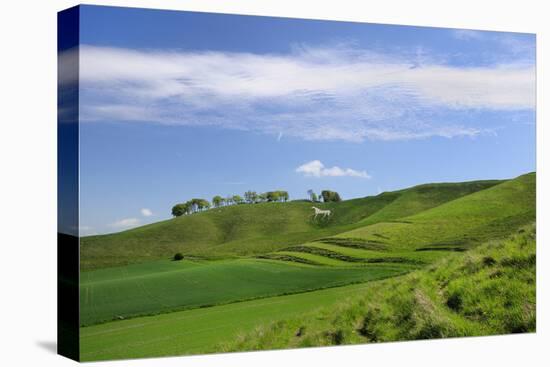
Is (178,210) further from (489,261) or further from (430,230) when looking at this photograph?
(489,261)

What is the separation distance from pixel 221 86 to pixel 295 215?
2518 millimetres

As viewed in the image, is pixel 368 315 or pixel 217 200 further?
pixel 368 315

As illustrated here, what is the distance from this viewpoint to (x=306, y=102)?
44.2 feet

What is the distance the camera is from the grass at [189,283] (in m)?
→ 12.1

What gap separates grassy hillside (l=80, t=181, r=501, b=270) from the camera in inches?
492

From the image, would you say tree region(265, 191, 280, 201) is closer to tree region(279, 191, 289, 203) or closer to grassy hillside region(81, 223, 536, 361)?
tree region(279, 191, 289, 203)

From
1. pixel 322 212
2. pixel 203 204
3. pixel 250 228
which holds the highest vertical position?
pixel 203 204

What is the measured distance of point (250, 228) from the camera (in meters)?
13.7

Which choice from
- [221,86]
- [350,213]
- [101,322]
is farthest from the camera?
[350,213]

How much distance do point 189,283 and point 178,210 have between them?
117cm

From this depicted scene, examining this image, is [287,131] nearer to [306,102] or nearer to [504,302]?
[306,102]

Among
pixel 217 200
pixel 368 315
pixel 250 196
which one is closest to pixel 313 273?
pixel 368 315

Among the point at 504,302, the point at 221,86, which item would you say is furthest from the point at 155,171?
the point at 504,302

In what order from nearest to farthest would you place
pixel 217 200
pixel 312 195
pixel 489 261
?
pixel 217 200, pixel 312 195, pixel 489 261
